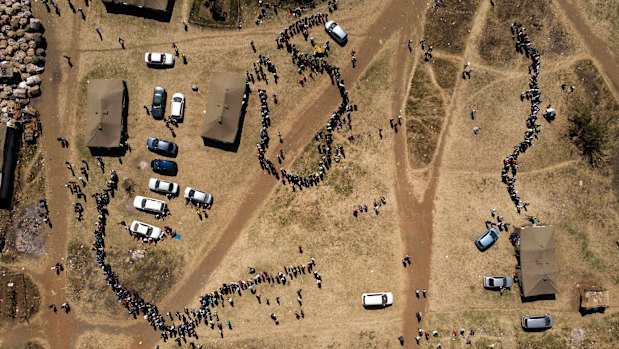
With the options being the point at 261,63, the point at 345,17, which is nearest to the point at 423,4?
the point at 345,17

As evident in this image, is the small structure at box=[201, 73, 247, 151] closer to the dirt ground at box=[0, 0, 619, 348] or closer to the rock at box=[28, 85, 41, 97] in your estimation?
the dirt ground at box=[0, 0, 619, 348]

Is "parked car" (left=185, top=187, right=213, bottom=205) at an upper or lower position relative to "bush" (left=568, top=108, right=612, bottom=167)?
lower

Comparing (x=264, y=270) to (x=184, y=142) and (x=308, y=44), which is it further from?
(x=308, y=44)

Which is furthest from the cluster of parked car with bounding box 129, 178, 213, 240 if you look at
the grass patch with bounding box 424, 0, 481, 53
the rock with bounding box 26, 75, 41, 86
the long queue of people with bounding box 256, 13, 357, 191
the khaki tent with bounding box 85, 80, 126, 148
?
the grass patch with bounding box 424, 0, 481, 53

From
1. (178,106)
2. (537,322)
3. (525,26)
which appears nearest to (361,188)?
(178,106)

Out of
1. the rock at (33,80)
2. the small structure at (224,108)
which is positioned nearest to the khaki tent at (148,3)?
the small structure at (224,108)

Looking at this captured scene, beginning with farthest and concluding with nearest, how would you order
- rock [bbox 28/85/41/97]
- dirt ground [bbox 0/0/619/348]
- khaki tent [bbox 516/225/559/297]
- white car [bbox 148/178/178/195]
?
1. rock [bbox 28/85/41/97]
2. dirt ground [bbox 0/0/619/348]
3. white car [bbox 148/178/178/195]
4. khaki tent [bbox 516/225/559/297]
